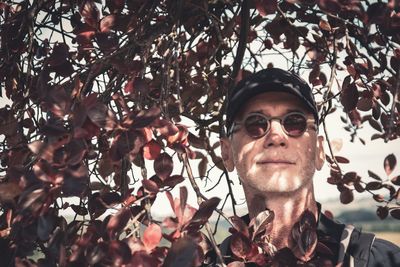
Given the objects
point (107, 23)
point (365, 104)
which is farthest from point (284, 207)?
point (107, 23)

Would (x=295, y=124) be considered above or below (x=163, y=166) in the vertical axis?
above

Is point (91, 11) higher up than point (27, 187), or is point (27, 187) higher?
point (91, 11)

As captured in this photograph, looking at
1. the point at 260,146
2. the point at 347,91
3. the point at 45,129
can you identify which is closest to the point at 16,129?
the point at 45,129

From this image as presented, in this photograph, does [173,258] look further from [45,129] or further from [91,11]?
[91,11]

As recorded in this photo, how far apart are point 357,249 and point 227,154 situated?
0.75 metres

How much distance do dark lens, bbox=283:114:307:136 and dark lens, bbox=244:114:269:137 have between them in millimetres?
80

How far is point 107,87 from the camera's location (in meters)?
1.53

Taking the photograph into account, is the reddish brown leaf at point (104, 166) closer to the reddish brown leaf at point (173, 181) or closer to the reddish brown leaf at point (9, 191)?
the reddish brown leaf at point (173, 181)

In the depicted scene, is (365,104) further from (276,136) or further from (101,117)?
(101,117)

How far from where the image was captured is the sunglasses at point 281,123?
5.60 ft

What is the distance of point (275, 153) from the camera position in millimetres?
1659

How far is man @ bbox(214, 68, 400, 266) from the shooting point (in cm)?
165

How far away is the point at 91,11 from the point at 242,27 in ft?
2.51

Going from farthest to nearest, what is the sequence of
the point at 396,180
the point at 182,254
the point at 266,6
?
the point at 396,180, the point at 266,6, the point at 182,254
